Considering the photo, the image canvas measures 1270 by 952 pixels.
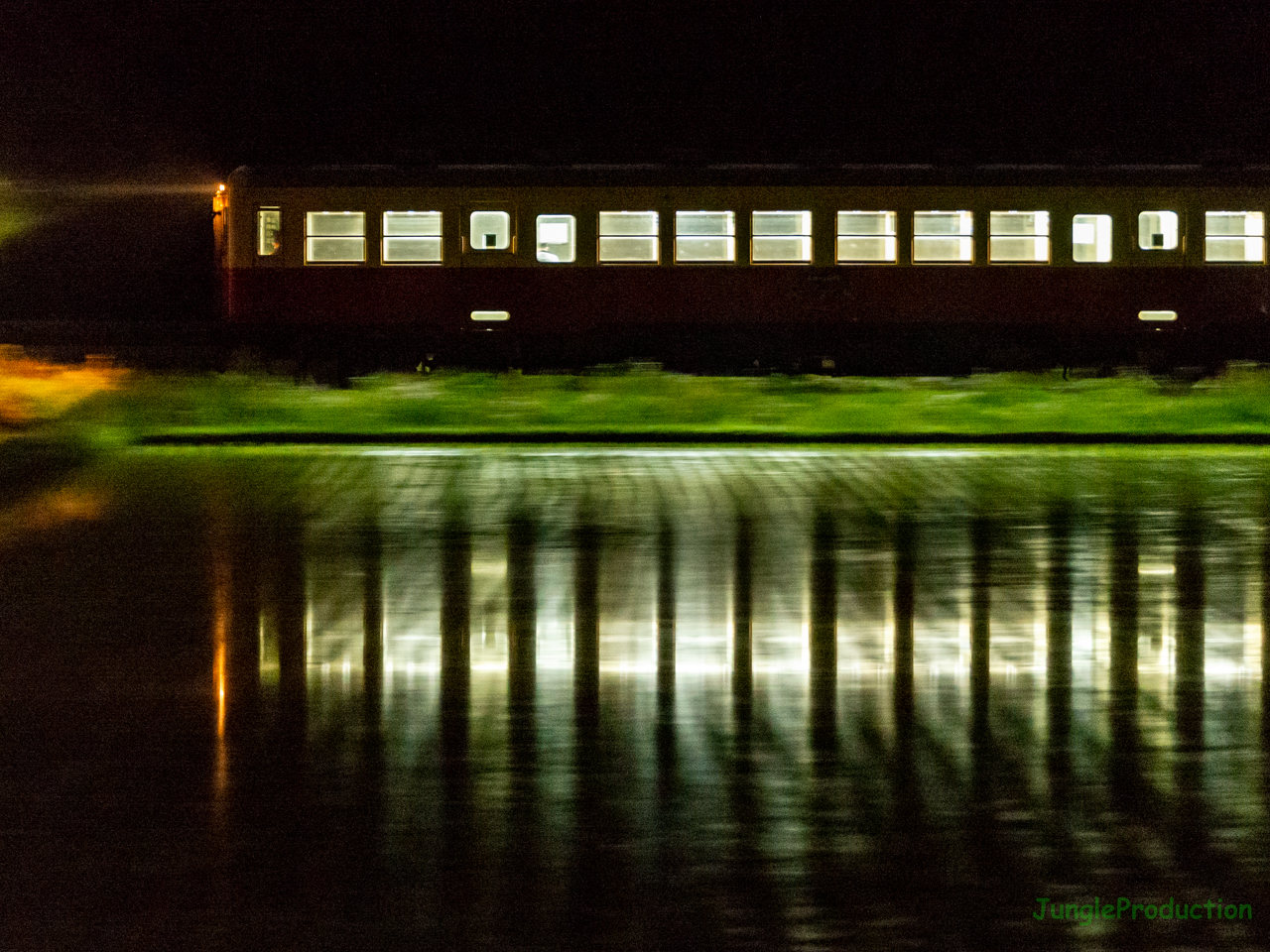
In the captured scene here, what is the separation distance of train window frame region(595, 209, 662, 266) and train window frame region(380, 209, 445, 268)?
2.50 m

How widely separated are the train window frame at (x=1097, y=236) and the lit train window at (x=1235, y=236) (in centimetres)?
157

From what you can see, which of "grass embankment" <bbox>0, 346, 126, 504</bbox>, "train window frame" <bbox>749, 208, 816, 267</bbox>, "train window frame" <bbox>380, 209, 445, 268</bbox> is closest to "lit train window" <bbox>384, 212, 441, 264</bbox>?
"train window frame" <bbox>380, 209, 445, 268</bbox>

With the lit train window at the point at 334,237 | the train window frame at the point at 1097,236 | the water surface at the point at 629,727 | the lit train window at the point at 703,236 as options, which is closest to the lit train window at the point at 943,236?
the train window frame at the point at 1097,236

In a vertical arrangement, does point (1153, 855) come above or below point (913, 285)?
below

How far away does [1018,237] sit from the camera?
3284 centimetres

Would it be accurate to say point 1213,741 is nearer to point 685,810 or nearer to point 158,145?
point 685,810

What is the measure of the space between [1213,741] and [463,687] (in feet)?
10.7

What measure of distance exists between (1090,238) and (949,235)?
232 cm

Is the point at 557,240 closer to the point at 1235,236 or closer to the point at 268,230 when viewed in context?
the point at 268,230

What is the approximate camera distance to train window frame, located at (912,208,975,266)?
3262 centimetres

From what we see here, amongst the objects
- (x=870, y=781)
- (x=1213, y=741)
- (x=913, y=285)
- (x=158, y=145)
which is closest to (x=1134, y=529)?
(x=1213, y=741)

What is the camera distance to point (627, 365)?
29.2 m

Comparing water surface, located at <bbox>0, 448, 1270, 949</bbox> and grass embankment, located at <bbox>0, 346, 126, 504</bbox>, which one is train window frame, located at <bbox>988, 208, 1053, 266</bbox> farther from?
water surface, located at <bbox>0, 448, 1270, 949</bbox>

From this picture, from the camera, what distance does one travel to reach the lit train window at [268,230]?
32.6m
